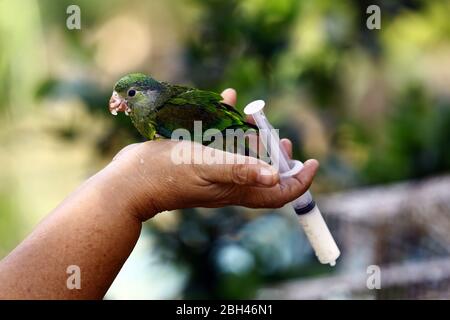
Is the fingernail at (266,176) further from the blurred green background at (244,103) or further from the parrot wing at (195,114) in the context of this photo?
the blurred green background at (244,103)

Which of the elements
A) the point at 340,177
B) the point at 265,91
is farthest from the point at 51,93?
the point at 340,177

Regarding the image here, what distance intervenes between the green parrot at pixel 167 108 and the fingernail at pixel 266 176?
0.16 m

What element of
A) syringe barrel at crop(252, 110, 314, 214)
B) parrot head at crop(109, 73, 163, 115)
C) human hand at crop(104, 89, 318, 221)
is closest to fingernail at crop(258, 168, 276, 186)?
human hand at crop(104, 89, 318, 221)

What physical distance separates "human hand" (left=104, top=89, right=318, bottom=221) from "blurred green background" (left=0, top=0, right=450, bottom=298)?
1.17m

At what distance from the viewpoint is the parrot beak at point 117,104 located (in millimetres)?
1375

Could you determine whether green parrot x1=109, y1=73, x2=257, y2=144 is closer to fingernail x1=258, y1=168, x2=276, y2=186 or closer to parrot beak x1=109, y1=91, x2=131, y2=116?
parrot beak x1=109, y1=91, x2=131, y2=116

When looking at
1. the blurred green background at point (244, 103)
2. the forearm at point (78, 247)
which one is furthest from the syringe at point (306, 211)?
the blurred green background at point (244, 103)

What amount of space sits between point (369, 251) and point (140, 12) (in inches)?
94.0

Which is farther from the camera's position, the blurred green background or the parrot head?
the blurred green background

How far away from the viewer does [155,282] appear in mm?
2701

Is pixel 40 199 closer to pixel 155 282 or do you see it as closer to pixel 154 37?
pixel 154 37

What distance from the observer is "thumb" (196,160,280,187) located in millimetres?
1200
